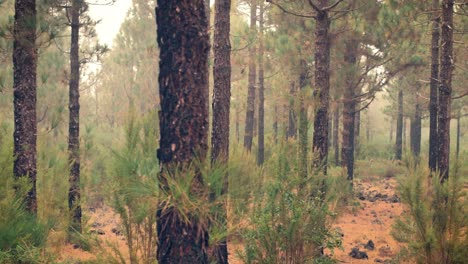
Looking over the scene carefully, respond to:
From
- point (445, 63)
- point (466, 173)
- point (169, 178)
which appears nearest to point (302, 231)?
point (169, 178)

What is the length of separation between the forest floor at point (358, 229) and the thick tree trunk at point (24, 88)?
55.2 inches

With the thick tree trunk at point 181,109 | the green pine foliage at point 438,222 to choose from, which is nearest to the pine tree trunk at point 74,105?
the thick tree trunk at point 181,109

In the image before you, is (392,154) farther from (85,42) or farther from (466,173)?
(85,42)

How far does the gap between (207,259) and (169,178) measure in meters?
0.90

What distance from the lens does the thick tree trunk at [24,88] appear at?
20.3 ft

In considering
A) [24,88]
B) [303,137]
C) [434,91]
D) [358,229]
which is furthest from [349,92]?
[24,88]

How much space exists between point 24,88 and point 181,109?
335 centimetres

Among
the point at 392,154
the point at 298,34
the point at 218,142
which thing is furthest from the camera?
the point at 392,154

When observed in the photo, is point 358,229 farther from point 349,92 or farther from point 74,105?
point 74,105

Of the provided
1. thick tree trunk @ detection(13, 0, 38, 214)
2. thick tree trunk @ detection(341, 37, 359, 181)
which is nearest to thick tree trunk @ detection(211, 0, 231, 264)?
thick tree trunk @ detection(13, 0, 38, 214)

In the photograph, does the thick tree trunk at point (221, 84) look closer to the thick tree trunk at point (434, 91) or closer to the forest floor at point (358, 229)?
the forest floor at point (358, 229)

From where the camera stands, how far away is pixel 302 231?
5.23 meters

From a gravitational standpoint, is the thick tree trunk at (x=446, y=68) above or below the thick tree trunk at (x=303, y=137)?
above

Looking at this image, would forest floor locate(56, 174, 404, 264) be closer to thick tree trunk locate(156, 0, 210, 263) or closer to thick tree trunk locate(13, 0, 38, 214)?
thick tree trunk locate(156, 0, 210, 263)
